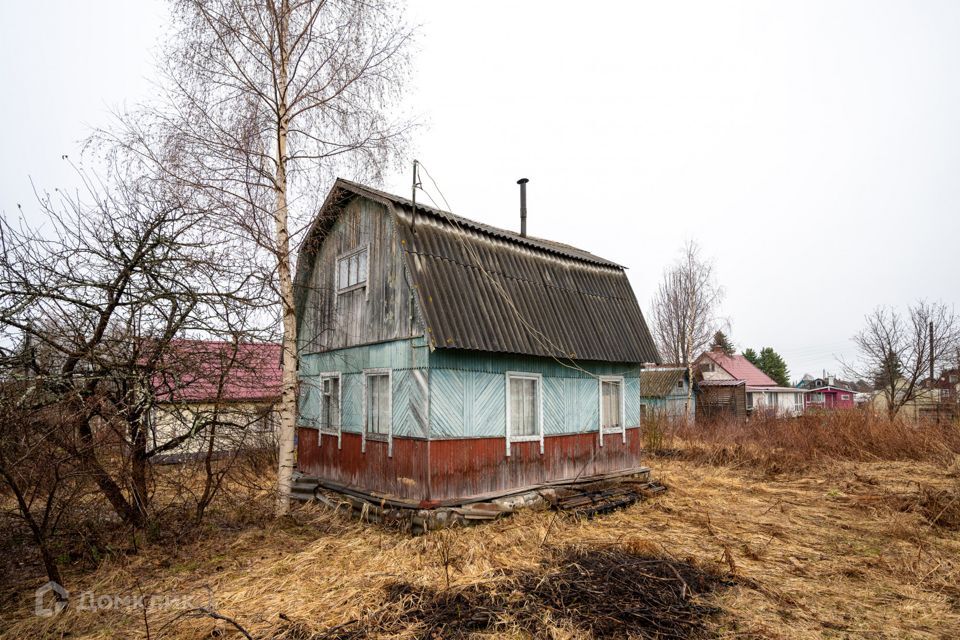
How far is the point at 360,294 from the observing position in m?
11.1

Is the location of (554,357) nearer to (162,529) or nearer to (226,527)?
(226,527)

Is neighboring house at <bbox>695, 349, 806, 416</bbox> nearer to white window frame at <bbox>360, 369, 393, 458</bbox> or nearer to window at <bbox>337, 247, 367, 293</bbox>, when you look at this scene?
window at <bbox>337, 247, 367, 293</bbox>

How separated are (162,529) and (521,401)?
6.58 meters

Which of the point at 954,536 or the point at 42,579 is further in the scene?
the point at 954,536

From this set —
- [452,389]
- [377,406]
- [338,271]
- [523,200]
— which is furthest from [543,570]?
[523,200]

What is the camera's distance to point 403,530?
8.91m

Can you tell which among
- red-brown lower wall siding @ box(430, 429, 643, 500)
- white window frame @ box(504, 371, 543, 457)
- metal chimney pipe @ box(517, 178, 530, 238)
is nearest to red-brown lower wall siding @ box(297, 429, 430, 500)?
red-brown lower wall siding @ box(430, 429, 643, 500)

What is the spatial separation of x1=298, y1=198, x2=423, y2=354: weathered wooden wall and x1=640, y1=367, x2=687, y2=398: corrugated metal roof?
25876mm

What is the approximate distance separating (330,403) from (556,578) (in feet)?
22.8

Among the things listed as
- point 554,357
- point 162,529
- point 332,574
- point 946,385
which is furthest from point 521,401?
point 946,385

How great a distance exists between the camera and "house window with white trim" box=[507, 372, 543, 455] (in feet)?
34.0

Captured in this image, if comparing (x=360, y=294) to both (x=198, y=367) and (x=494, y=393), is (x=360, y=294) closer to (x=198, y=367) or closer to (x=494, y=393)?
(x=494, y=393)

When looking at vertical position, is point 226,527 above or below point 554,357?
below

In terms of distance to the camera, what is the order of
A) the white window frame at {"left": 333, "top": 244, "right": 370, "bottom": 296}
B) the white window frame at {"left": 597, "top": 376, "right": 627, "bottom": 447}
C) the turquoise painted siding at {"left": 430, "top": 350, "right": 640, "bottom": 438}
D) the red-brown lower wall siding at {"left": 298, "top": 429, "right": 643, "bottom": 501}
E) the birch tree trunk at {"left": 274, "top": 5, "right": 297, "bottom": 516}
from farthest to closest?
the white window frame at {"left": 597, "top": 376, "right": 627, "bottom": 447} < the white window frame at {"left": 333, "top": 244, "right": 370, "bottom": 296} < the birch tree trunk at {"left": 274, "top": 5, "right": 297, "bottom": 516} < the turquoise painted siding at {"left": 430, "top": 350, "right": 640, "bottom": 438} < the red-brown lower wall siding at {"left": 298, "top": 429, "right": 643, "bottom": 501}
